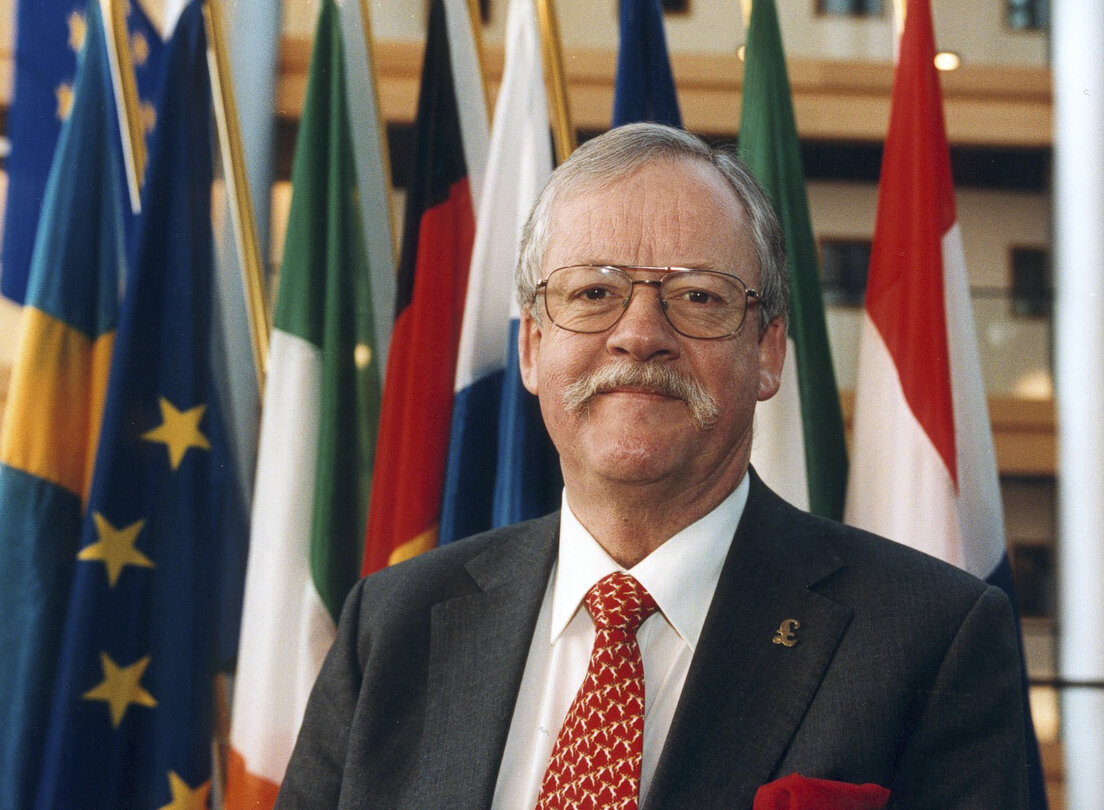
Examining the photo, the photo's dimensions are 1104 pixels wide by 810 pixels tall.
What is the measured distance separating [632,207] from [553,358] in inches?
10.3

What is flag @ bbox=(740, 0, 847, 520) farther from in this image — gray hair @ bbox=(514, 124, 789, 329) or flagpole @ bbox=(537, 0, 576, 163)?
gray hair @ bbox=(514, 124, 789, 329)

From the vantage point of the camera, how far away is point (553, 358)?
1.62m

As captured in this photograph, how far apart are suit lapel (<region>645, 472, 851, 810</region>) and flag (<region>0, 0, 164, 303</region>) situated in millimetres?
2293

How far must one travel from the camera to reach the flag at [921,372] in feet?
8.31

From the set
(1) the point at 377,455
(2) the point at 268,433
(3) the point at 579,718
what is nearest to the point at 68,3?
(2) the point at 268,433

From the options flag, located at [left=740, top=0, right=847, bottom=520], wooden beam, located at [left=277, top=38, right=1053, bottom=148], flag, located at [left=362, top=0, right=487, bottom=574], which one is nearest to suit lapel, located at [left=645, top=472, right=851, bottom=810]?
flag, located at [left=740, top=0, right=847, bottom=520]

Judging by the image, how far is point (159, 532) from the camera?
9.03 feet

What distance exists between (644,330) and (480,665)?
1.84ft

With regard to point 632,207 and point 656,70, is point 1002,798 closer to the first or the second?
point 632,207

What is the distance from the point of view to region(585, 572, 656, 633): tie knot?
153 cm

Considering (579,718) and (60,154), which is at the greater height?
(60,154)

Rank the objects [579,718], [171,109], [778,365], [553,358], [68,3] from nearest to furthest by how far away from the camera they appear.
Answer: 1. [579,718]
2. [553,358]
3. [778,365]
4. [171,109]
5. [68,3]

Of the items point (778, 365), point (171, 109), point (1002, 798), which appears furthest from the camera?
point (171, 109)

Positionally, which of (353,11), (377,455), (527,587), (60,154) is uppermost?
(353,11)
